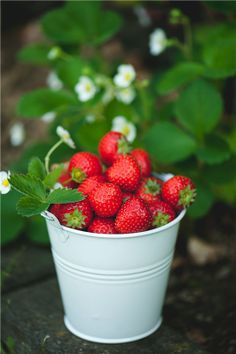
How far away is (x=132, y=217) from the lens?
4.81ft

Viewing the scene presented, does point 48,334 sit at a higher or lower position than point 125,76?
lower

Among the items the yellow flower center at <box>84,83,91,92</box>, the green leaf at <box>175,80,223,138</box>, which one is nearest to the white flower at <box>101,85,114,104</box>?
the yellow flower center at <box>84,83,91,92</box>

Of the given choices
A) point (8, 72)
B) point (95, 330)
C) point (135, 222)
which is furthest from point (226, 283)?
point (8, 72)

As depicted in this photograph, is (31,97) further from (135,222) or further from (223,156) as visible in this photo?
(135,222)

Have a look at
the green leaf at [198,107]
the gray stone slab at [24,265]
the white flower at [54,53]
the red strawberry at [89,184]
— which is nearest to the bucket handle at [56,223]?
the red strawberry at [89,184]

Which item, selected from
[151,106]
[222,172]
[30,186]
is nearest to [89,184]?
[30,186]

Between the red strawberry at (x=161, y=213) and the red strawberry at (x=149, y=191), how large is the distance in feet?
0.06

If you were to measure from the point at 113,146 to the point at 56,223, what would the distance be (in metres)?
0.30

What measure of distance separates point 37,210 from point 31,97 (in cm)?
82

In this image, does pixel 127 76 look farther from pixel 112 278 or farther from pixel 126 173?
pixel 112 278

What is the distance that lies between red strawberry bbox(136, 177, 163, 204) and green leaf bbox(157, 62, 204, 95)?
1.80 feet

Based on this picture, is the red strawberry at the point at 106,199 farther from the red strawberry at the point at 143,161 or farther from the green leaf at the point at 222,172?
the green leaf at the point at 222,172

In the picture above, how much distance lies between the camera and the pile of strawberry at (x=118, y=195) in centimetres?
149

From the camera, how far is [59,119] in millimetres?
2371
